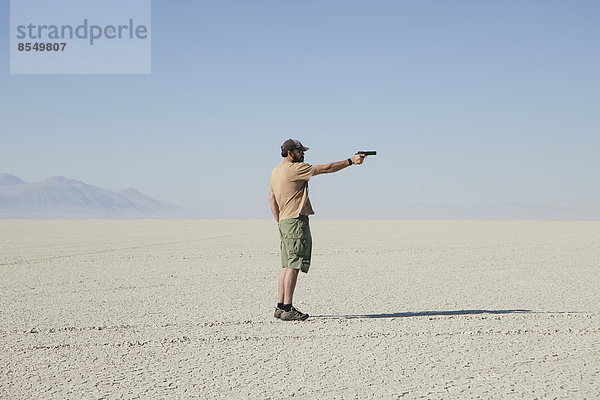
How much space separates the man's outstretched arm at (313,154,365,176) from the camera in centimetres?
561

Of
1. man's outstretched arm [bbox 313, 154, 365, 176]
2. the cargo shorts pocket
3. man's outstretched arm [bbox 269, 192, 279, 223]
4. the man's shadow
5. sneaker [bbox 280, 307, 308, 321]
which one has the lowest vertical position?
the man's shadow

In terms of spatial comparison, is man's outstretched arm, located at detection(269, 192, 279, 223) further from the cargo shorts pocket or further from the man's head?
the man's head

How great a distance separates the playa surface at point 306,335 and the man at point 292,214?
1.23 feet

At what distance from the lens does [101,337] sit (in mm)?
5254

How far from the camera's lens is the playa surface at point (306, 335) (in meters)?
3.85

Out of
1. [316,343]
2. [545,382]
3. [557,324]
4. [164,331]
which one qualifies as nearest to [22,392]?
[164,331]

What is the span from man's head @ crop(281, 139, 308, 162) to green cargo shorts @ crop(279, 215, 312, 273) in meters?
0.61

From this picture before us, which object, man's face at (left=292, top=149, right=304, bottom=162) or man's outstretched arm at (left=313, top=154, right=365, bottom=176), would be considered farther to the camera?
man's face at (left=292, top=149, right=304, bottom=162)

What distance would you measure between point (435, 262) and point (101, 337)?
820 centimetres

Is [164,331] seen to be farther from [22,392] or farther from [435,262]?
[435,262]

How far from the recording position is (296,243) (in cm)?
581

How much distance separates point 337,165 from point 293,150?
564 mm

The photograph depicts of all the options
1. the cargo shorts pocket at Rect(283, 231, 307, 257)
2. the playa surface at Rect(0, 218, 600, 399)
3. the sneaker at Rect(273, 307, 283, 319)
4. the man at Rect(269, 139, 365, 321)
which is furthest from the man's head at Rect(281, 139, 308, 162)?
the playa surface at Rect(0, 218, 600, 399)

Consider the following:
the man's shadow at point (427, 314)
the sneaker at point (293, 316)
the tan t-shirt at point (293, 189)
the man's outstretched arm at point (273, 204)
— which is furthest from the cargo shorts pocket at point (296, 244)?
the man's shadow at point (427, 314)
